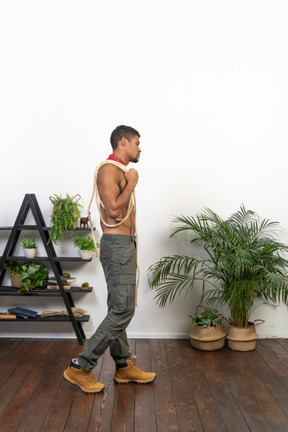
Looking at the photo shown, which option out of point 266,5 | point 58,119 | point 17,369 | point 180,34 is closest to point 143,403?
point 17,369

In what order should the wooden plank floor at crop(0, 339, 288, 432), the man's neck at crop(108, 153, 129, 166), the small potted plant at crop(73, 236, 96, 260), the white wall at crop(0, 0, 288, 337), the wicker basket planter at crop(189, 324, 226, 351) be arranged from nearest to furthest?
the wooden plank floor at crop(0, 339, 288, 432), the man's neck at crop(108, 153, 129, 166), the wicker basket planter at crop(189, 324, 226, 351), the small potted plant at crop(73, 236, 96, 260), the white wall at crop(0, 0, 288, 337)

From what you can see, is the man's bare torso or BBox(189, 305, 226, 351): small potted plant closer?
the man's bare torso

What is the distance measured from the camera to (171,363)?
382cm

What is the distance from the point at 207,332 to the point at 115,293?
1.21 meters

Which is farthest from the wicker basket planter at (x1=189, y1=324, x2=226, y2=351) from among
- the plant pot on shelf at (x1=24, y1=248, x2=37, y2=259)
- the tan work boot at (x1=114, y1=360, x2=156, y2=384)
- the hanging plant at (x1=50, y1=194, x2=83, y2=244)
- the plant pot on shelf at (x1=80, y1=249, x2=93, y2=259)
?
the plant pot on shelf at (x1=24, y1=248, x2=37, y2=259)

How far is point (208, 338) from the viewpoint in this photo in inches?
161

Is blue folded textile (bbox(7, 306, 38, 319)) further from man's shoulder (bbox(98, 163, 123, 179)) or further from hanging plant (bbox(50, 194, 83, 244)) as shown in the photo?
man's shoulder (bbox(98, 163, 123, 179))

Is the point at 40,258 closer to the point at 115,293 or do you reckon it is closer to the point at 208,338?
the point at 115,293

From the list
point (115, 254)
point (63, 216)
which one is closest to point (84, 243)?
point (63, 216)

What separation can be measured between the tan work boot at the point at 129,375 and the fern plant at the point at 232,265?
85 centimetres

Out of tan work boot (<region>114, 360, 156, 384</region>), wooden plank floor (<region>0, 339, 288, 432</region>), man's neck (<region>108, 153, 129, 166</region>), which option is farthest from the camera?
tan work boot (<region>114, 360, 156, 384</region>)

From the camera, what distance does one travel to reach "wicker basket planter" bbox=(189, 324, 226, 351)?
4.11 metres

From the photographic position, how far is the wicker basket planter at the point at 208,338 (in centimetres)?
411

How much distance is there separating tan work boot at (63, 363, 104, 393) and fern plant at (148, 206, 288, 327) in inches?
42.5
